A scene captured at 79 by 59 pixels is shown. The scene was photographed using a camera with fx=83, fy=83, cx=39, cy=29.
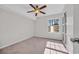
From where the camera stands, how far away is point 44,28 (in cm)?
695

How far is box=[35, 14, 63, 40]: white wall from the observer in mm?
6052

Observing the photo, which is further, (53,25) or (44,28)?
(44,28)

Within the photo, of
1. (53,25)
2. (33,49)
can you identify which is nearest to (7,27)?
(33,49)

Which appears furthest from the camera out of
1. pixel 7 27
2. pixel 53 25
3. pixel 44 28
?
pixel 44 28

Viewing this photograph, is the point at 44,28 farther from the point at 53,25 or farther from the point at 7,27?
the point at 7,27

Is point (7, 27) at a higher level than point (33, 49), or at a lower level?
higher

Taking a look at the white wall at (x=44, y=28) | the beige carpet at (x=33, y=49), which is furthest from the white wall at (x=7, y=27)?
the white wall at (x=44, y=28)

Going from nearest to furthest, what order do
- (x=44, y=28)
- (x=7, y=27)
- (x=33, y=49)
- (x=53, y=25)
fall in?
(x=33, y=49), (x=7, y=27), (x=53, y=25), (x=44, y=28)

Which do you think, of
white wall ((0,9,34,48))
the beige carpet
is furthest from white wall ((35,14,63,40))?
white wall ((0,9,34,48))

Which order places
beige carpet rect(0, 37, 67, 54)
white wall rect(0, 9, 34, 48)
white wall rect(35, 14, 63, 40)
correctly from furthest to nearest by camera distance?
white wall rect(35, 14, 63, 40) < white wall rect(0, 9, 34, 48) < beige carpet rect(0, 37, 67, 54)

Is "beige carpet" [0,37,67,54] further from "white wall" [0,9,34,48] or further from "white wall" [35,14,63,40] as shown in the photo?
"white wall" [35,14,63,40]

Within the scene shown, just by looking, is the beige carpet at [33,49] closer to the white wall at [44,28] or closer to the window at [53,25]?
the white wall at [44,28]

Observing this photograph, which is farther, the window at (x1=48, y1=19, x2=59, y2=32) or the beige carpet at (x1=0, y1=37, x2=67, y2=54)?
the window at (x1=48, y1=19, x2=59, y2=32)
